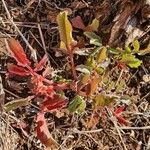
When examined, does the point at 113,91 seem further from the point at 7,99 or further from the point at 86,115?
the point at 7,99

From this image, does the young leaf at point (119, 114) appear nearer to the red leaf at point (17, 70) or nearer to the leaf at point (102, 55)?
the leaf at point (102, 55)

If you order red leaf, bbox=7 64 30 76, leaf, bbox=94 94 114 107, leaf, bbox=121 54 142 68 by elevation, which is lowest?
leaf, bbox=94 94 114 107

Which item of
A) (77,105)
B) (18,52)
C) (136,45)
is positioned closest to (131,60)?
(136,45)

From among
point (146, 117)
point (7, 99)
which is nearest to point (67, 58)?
point (7, 99)

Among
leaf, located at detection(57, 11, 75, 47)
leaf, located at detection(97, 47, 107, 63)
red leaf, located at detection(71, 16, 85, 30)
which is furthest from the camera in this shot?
red leaf, located at detection(71, 16, 85, 30)

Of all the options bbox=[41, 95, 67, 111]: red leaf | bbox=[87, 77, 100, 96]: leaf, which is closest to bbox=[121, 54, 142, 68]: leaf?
bbox=[87, 77, 100, 96]: leaf

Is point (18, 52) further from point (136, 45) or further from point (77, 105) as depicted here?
point (136, 45)

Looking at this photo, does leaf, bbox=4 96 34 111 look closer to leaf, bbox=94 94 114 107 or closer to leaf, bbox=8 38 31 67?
leaf, bbox=8 38 31 67
